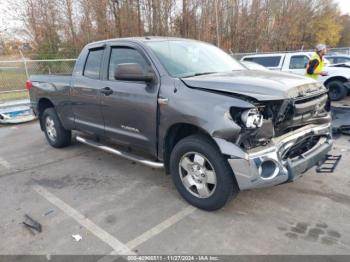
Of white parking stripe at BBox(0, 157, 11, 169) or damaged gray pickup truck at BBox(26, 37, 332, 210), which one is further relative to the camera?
white parking stripe at BBox(0, 157, 11, 169)

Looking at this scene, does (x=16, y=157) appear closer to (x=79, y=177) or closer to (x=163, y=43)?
(x=79, y=177)

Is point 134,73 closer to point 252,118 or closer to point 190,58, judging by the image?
point 190,58

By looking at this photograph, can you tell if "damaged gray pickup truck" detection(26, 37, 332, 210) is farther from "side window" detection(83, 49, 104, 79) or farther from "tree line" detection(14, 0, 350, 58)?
"tree line" detection(14, 0, 350, 58)

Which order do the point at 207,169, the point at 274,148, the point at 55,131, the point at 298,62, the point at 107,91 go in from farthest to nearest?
the point at 298,62 → the point at 55,131 → the point at 107,91 → the point at 207,169 → the point at 274,148

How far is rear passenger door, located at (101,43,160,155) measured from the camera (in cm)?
355

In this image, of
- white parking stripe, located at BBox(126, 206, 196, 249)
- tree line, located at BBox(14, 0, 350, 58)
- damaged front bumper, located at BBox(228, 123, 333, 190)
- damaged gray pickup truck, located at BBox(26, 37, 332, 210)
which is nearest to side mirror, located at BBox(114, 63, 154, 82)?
damaged gray pickup truck, located at BBox(26, 37, 332, 210)

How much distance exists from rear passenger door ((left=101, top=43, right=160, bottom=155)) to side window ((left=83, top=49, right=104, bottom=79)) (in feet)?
0.84

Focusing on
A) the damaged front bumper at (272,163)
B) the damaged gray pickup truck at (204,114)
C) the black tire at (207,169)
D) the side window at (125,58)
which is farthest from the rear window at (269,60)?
the black tire at (207,169)

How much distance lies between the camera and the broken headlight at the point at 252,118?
269cm

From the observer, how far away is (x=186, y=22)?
Answer: 22.1 meters

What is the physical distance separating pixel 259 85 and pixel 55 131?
4190 millimetres

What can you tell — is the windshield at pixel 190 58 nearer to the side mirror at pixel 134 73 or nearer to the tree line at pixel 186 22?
the side mirror at pixel 134 73

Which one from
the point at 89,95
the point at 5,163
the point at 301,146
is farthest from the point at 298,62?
the point at 5,163

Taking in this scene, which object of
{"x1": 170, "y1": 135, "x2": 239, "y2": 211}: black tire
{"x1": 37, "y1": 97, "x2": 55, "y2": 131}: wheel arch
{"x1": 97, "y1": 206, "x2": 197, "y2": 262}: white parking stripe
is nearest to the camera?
{"x1": 97, "y1": 206, "x2": 197, "y2": 262}: white parking stripe
